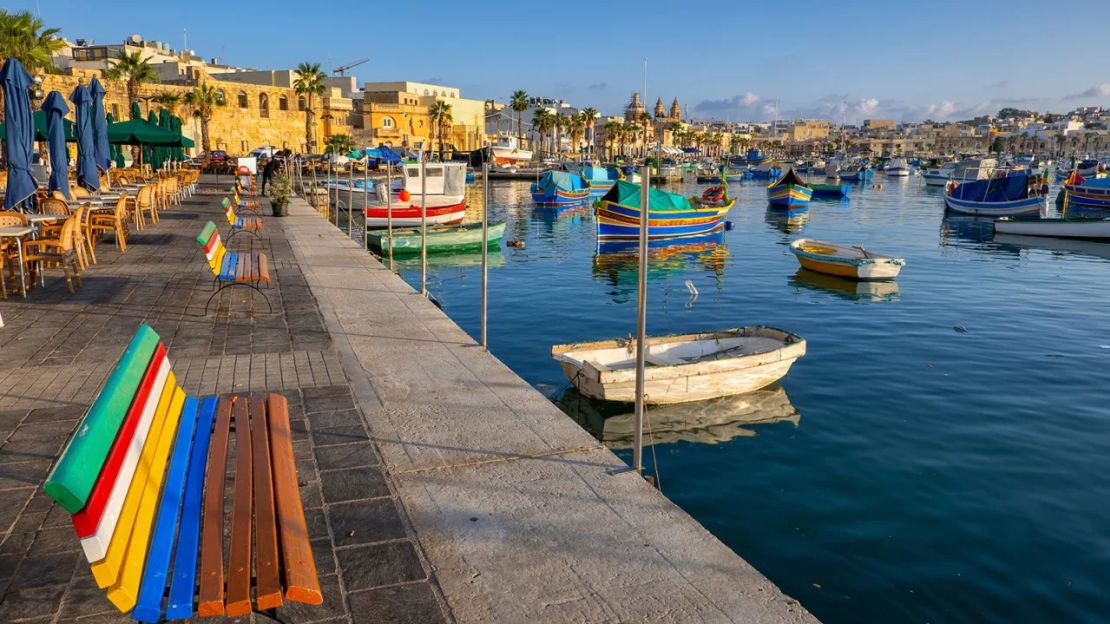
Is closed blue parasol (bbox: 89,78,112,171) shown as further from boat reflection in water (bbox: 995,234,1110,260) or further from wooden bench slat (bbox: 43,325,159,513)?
boat reflection in water (bbox: 995,234,1110,260)

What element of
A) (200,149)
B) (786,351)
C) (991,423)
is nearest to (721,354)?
(786,351)

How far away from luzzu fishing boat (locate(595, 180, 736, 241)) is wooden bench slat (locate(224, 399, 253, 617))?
26.8m

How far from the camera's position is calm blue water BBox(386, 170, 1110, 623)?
20.6ft

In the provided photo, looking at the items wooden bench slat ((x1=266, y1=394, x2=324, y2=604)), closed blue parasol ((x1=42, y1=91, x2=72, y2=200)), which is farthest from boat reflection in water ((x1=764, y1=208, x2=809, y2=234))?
wooden bench slat ((x1=266, y1=394, x2=324, y2=604))

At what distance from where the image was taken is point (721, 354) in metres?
11.4

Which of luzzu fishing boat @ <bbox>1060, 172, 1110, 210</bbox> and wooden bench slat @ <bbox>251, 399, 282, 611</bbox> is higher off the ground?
luzzu fishing boat @ <bbox>1060, 172, 1110, 210</bbox>

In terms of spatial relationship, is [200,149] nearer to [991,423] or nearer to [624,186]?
[624,186]

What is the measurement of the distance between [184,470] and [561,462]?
237cm

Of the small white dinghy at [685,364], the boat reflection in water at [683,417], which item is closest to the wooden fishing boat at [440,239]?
the small white dinghy at [685,364]

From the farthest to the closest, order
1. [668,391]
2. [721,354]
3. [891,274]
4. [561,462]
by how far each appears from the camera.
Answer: [891,274] → [721,354] → [668,391] → [561,462]

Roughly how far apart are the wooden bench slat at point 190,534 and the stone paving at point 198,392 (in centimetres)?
57

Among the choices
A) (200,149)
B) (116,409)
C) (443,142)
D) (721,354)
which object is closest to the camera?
(116,409)

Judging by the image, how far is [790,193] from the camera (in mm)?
47625

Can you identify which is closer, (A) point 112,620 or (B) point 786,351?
(A) point 112,620
